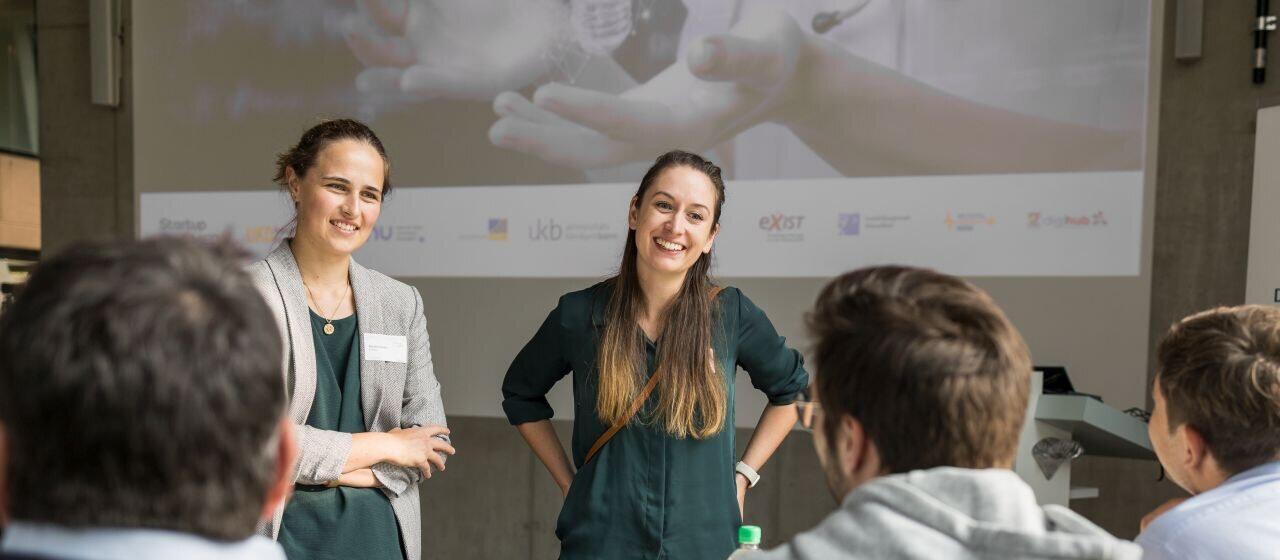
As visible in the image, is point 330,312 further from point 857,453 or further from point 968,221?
point 968,221

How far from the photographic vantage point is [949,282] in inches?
37.9

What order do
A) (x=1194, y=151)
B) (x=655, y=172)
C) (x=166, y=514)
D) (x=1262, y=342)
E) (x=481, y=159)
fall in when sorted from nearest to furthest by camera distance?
1. (x=166, y=514)
2. (x=1262, y=342)
3. (x=655, y=172)
4. (x=1194, y=151)
5. (x=481, y=159)

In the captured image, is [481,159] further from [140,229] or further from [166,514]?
[166,514]

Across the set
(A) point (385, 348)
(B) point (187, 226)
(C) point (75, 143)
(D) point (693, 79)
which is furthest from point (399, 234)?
(A) point (385, 348)

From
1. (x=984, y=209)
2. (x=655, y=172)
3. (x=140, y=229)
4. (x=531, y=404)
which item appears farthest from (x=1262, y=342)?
(x=140, y=229)

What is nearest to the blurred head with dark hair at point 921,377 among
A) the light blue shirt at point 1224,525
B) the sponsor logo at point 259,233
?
the light blue shirt at point 1224,525

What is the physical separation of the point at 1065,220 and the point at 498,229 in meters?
2.19

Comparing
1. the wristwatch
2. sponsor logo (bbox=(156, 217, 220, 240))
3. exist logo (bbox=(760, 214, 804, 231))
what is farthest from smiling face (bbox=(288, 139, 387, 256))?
sponsor logo (bbox=(156, 217, 220, 240))

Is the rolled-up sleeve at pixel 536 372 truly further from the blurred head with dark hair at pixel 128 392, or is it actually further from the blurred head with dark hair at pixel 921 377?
the blurred head with dark hair at pixel 128 392

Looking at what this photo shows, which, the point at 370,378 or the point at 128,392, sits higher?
the point at 128,392

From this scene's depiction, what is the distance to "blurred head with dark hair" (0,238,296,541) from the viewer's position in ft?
2.12

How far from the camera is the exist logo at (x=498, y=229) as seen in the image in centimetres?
385

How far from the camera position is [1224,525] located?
3.87ft

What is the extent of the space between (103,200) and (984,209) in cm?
397
